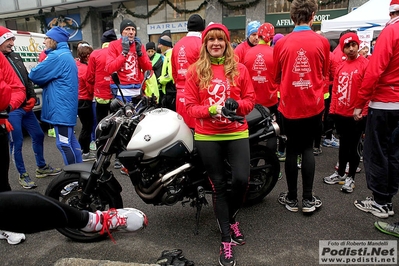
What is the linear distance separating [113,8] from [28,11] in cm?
761

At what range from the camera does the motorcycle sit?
253 cm

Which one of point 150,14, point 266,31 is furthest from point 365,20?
point 150,14

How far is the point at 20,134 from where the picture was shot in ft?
13.0

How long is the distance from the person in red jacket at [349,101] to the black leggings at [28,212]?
322cm

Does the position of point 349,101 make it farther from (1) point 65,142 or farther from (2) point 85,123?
(2) point 85,123

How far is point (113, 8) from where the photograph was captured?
2064 centimetres

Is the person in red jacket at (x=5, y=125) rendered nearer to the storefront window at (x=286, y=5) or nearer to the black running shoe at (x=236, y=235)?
the black running shoe at (x=236, y=235)

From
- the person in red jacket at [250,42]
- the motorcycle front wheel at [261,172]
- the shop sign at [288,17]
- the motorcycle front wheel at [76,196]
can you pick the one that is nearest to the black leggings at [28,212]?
the motorcycle front wheel at [76,196]

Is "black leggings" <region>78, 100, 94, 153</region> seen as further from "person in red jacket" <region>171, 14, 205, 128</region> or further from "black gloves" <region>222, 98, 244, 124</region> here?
"black gloves" <region>222, 98, 244, 124</region>

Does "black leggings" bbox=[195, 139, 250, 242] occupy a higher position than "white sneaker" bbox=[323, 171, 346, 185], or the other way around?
"black leggings" bbox=[195, 139, 250, 242]

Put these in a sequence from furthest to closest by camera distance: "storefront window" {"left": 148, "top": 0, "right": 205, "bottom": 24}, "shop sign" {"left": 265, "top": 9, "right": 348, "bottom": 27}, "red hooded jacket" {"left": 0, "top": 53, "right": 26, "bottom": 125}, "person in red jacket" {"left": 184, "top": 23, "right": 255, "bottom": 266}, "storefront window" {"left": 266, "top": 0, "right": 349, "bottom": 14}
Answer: "storefront window" {"left": 148, "top": 0, "right": 205, "bottom": 24}
"shop sign" {"left": 265, "top": 9, "right": 348, "bottom": 27}
"storefront window" {"left": 266, "top": 0, "right": 349, "bottom": 14}
"red hooded jacket" {"left": 0, "top": 53, "right": 26, "bottom": 125}
"person in red jacket" {"left": 184, "top": 23, "right": 255, "bottom": 266}

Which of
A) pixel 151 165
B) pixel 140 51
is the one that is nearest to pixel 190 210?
pixel 151 165

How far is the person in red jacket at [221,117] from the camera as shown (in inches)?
95.3

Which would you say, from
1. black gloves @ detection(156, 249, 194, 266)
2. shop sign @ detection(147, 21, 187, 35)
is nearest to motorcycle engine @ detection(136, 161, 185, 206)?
black gloves @ detection(156, 249, 194, 266)
